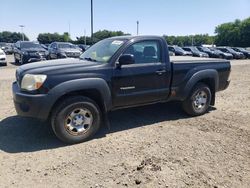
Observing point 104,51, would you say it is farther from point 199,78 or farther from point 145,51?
point 199,78

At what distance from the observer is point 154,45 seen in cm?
591

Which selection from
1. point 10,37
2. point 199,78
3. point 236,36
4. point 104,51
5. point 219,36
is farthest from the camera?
point 10,37

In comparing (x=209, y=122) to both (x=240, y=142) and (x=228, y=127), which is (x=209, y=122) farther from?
(x=240, y=142)

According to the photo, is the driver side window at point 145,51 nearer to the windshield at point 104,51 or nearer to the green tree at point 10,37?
the windshield at point 104,51

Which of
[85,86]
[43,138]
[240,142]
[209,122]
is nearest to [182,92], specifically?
[209,122]

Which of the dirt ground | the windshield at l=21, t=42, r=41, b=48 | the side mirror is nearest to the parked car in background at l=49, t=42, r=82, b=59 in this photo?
the windshield at l=21, t=42, r=41, b=48

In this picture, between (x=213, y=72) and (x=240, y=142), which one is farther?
(x=213, y=72)

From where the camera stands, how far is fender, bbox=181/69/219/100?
20.6 feet

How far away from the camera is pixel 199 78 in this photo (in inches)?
253

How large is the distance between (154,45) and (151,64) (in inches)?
18.7

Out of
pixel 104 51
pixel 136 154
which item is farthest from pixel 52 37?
pixel 136 154

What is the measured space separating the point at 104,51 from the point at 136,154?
85.5 inches

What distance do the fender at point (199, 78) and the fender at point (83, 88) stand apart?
74.7 inches

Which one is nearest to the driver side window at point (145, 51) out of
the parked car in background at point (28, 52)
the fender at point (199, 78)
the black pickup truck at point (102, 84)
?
the black pickup truck at point (102, 84)
